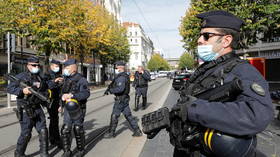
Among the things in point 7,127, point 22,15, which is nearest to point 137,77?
point 7,127

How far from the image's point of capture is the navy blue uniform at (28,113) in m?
4.04

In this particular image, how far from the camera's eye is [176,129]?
1.71m

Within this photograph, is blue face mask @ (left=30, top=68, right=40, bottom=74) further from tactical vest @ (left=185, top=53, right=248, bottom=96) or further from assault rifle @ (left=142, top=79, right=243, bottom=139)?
tactical vest @ (left=185, top=53, right=248, bottom=96)

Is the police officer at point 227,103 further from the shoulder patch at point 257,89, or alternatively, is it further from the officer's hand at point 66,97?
the officer's hand at point 66,97

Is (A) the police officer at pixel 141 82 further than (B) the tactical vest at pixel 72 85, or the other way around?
(A) the police officer at pixel 141 82

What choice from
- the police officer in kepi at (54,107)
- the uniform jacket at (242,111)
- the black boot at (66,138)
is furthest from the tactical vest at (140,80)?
the uniform jacket at (242,111)

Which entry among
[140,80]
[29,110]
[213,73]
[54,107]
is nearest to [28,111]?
[29,110]

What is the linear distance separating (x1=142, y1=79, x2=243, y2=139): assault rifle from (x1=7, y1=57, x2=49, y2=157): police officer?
112 inches

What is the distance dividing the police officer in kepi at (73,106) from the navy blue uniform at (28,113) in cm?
36

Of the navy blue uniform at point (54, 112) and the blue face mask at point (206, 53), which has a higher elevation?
the blue face mask at point (206, 53)

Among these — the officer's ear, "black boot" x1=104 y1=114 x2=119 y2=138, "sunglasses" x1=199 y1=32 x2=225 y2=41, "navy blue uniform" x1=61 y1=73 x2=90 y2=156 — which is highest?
"sunglasses" x1=199 y1=32 x2=225 y2=41

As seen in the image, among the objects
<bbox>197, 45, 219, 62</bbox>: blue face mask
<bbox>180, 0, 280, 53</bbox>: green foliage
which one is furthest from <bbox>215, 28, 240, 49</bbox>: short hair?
<bbox>180, 0, 280, 53</bbox>: green foliage

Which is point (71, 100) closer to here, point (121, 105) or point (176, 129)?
point (121, 105)

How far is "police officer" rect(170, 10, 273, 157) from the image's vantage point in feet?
4.45
